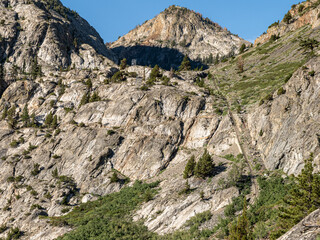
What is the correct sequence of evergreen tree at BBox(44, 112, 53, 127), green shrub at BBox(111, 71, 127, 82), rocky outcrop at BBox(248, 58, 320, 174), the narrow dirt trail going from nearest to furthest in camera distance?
1. rocky outcrop at BBox(248, 58, 320, 174)
2. the narrow dirt trail
3. evergreen tree at BBox(44, 112, 53, 127)
4. green shrub at BBox(111, 71, 127, 82)

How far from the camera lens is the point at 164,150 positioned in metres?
68.7

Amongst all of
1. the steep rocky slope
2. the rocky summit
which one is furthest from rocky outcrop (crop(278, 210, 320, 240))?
the steep rocky slope

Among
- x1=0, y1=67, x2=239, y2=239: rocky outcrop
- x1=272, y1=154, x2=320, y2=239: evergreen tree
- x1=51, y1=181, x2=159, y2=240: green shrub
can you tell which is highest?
x1=0, y1=67, x2=239, y2=239: rocky outcrop

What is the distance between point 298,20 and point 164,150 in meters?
108

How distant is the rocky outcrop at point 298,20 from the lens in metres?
117

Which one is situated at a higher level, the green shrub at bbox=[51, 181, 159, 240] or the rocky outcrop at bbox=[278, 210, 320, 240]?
the green shrub at bbox=[51, 181, 159, 240]

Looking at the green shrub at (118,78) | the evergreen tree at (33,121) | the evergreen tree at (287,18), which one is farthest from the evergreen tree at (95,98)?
the evergreen tree at (287,18)

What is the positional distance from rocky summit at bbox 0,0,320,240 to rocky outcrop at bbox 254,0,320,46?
156 cm

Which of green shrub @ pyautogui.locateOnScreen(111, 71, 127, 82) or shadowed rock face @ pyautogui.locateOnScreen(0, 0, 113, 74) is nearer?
green shrub @ pyautogui.locateOnScreen(111, 71, 127, 82)

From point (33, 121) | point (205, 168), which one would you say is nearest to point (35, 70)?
point (33, 121)

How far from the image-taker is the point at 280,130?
51.3 metres

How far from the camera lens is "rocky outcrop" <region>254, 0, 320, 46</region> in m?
117

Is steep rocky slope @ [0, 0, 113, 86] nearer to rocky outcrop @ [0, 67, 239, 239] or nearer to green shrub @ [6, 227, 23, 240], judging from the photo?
rocky outcrop @ [0, 67, 239, 239]

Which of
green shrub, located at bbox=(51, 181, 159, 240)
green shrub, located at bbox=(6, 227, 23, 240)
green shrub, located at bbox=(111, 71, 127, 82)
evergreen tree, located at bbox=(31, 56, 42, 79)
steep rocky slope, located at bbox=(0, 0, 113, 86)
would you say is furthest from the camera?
steep rocky slope, located at bbox=(0, 0, 113, 86)
